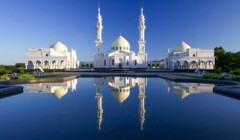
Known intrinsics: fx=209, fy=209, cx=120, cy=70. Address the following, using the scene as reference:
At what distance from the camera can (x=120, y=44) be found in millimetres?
54781

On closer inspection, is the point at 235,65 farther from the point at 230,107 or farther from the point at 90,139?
the point at 90,139

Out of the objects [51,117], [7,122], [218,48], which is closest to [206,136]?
[51,117]

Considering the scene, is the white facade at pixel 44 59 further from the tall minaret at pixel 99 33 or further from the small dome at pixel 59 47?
the tall minaret at pixel 99 33

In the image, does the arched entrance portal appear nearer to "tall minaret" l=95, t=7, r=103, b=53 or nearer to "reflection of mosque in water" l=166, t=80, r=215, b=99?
"tall minaret" l=95, t=7, r=103, b=53

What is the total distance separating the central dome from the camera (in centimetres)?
5468

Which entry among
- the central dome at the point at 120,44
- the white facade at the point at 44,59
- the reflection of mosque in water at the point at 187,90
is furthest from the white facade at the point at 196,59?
the reflection of mosque in water at the point at 187,90

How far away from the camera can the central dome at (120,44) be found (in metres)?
54.7

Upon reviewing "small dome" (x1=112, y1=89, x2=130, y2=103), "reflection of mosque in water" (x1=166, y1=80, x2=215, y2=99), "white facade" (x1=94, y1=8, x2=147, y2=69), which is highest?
"white facade" (x1=94, y1=8, x2=147, y2=69)

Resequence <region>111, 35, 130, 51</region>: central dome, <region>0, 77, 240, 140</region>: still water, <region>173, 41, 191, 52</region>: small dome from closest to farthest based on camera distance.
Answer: <region>0, 77, 240, 140</region>: still water, <region>111, 35, 130, 51</region>: central dome, <region>173, 41, 191, 52</region>: small dome

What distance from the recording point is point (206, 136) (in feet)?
17.1

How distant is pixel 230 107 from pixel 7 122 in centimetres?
827

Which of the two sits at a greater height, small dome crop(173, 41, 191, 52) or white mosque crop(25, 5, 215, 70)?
small dome crop(173, 41, 191, 52)

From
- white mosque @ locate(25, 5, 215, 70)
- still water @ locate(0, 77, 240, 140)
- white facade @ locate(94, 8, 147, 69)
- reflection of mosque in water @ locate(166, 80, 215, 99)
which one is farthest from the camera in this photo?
white facade @ locate(94, 8, 147, 69)

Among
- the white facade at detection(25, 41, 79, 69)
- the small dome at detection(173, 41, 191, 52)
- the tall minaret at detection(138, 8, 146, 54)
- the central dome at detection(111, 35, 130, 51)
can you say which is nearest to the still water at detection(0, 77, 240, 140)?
the white facade at detection(25, 41, 79, 69)
